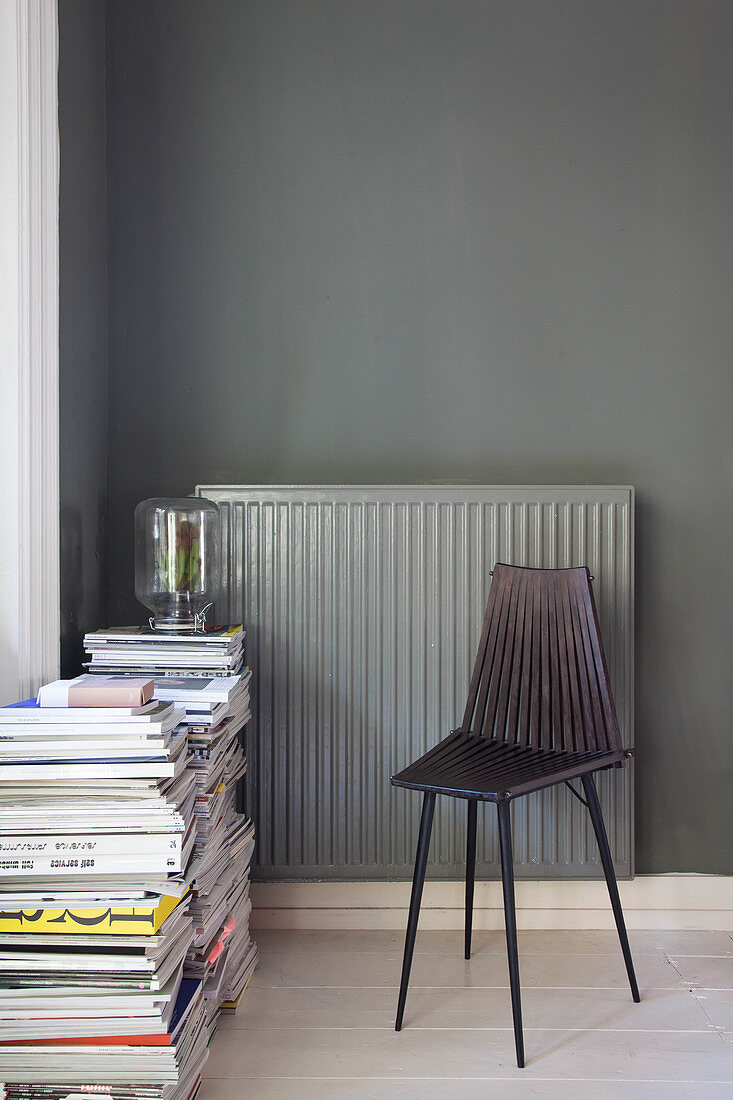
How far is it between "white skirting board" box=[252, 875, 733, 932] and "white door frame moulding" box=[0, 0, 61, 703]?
2.86 feet

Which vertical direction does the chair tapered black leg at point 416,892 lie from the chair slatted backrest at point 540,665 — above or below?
below

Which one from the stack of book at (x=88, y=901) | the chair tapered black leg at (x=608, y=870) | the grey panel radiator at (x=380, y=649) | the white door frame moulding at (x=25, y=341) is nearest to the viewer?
the stack of book at (x=88, y=901)

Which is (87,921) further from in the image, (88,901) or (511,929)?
(511,929)

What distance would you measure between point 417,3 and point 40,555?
1.66 meters

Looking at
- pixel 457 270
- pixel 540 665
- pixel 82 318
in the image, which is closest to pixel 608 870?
pixel 540 665

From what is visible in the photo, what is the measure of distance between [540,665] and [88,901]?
109 cm

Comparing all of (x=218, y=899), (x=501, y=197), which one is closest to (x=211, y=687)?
(x=218, y=899)

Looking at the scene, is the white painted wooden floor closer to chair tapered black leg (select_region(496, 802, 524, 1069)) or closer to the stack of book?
chair tapered black leg (select_region(496, 802, 524, 1069))

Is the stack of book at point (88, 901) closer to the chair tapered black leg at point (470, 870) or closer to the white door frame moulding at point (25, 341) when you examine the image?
the white door frame moulding at point (25, 341)

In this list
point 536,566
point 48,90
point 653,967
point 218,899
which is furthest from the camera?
point 536,566

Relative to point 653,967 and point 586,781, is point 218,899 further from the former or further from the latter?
point 653,967

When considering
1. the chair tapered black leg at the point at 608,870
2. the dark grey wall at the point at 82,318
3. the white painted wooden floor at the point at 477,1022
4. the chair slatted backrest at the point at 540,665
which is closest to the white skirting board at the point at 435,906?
the white painted wooden floor at the point at 477,1022

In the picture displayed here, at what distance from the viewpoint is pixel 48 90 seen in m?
1.68

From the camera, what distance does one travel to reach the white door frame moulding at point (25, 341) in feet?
5.20
